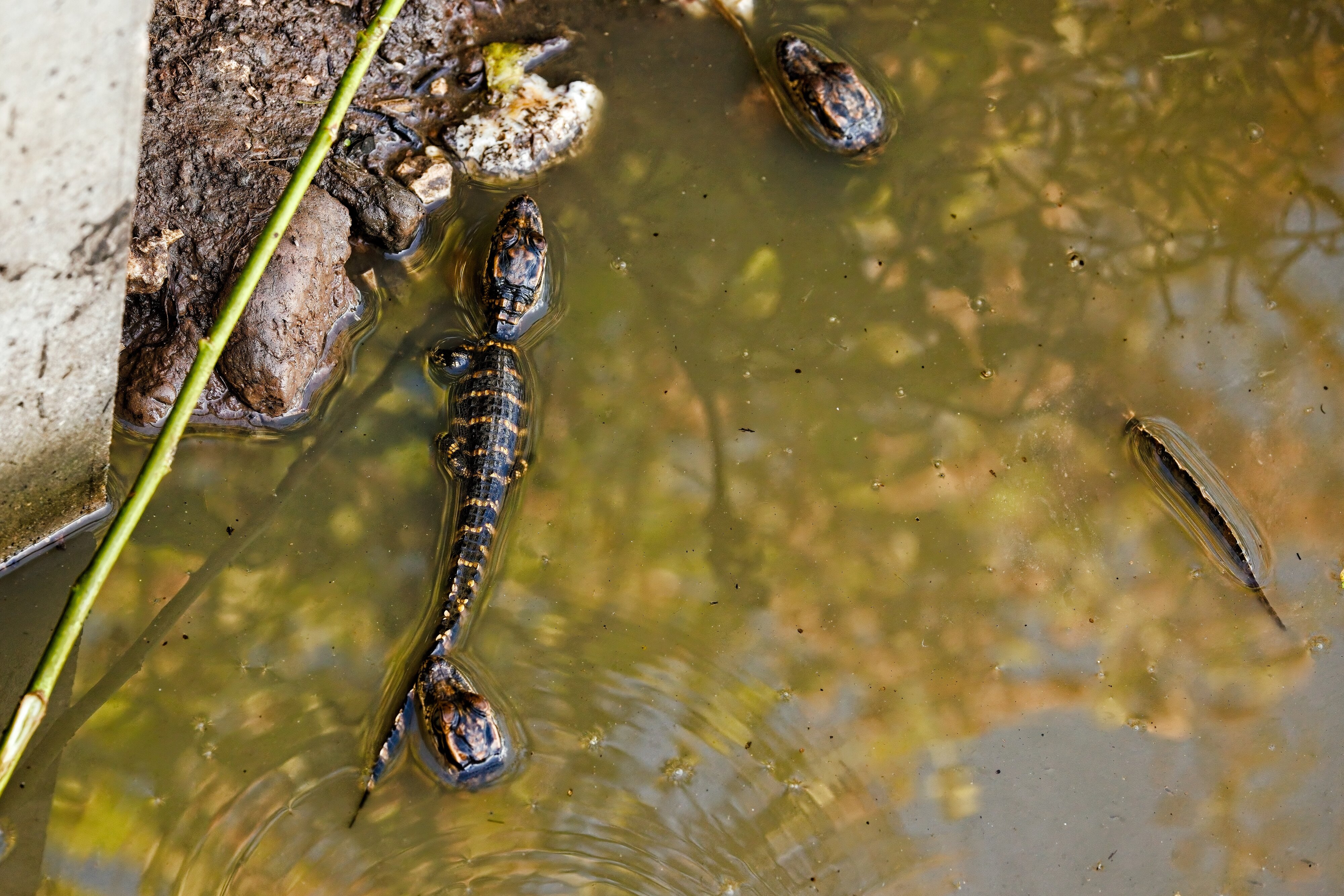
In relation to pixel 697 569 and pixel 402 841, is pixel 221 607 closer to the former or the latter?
pixel 402 841

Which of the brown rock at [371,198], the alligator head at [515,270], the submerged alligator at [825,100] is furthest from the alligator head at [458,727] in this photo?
the submerged alligator at [825,100]

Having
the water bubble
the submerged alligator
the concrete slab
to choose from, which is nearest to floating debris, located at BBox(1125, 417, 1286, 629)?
the submerged alligator

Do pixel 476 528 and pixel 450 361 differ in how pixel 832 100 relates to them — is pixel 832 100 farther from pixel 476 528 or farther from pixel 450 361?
pixel 476 528

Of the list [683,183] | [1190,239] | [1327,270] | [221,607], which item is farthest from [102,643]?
[1327,270]

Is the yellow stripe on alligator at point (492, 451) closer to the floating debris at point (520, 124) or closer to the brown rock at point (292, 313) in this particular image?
the brown rock at point (292, 313)

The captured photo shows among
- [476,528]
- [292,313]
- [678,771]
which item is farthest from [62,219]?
[678,771]

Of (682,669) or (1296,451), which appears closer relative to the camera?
(682,669)
